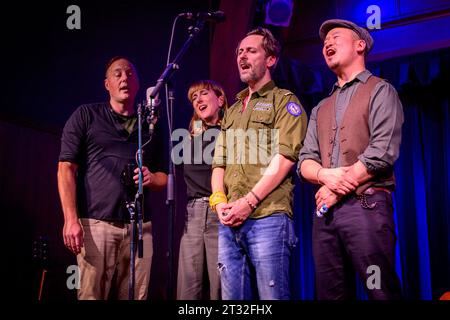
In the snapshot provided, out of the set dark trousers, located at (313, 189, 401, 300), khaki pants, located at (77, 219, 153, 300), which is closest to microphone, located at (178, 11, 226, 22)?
khaki pants, located at (77, 219, 153, 300)

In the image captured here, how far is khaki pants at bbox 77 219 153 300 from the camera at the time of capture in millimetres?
2891

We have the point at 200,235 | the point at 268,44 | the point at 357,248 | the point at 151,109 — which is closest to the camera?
the point at 357,248

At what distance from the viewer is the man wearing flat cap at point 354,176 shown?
210 cm

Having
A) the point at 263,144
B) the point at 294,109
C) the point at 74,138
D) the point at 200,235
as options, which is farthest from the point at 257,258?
the point at 74,138

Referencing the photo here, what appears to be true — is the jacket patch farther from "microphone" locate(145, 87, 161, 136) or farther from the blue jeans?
"microphone" locate(145, 87, 161, 136)

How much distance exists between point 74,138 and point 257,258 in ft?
4.85

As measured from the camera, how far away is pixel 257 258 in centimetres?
225

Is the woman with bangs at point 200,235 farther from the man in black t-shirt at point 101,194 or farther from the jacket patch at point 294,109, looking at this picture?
the jacket patch at point 294,109

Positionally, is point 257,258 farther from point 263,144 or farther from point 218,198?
point 263,144

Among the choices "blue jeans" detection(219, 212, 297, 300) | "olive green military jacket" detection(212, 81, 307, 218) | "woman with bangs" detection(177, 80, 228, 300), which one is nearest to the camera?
"blue jeans" detection(219, 212, 297, 300)

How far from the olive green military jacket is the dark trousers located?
0.24 m

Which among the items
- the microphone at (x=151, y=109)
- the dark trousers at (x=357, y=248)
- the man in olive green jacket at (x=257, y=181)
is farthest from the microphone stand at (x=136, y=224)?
the dark trousers at (x=357, y=248)

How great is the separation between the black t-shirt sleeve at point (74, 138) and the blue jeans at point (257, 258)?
45.8 inches
